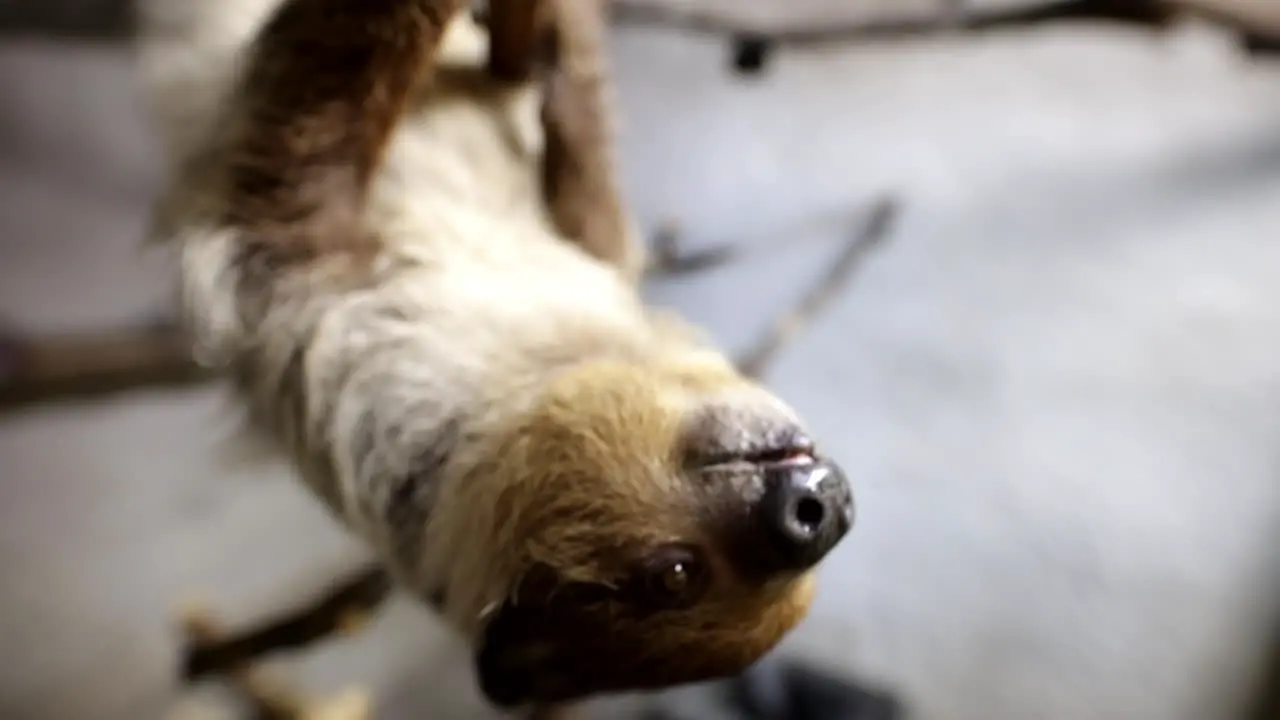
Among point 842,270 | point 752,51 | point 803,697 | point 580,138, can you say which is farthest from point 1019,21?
point 803,697

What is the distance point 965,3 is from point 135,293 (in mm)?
1494

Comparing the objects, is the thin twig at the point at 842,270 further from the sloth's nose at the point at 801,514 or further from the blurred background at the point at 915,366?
the sloth's nose at the point at 801,514

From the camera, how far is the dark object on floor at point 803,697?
1.68m

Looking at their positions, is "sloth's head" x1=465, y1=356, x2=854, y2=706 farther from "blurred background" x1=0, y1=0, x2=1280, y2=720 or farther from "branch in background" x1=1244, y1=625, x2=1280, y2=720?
"branch in background" x1=1244, y1=625, x2=1280, y2=720

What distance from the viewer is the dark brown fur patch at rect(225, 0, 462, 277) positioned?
897 mm

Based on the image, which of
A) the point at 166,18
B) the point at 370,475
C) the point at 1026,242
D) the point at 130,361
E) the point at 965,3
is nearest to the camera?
the point at 370,475

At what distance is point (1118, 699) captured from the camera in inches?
66.9

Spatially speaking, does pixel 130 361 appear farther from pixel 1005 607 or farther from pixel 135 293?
pixel 1005 607

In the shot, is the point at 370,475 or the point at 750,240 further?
the point at 750,240

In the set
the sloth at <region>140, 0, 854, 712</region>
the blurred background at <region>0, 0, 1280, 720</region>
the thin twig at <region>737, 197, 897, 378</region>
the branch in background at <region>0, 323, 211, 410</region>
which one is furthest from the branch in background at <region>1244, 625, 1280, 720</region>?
the branch in background at <region>0, 323, 211, 410</region>

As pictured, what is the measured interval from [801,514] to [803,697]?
115 cm

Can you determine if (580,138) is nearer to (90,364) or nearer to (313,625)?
(313,625)

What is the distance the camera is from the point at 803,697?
1.72 m

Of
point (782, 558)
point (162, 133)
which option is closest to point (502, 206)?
point (162, 133)
